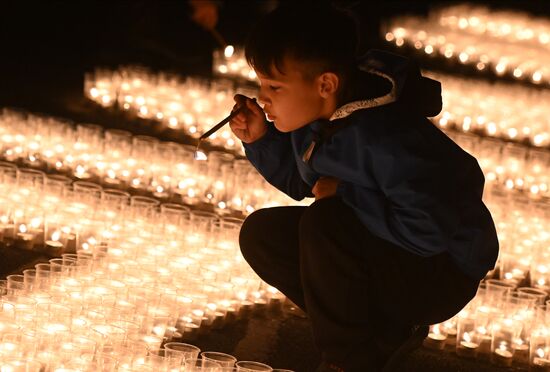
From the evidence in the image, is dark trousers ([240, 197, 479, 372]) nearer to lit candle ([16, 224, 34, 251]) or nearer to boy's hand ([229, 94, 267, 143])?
boy's hand ([229, 94, 267, 143])

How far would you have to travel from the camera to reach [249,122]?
397 cm

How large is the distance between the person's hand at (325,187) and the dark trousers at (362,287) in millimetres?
26

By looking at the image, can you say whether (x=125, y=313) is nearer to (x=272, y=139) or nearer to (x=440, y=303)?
(x=272, y=139)

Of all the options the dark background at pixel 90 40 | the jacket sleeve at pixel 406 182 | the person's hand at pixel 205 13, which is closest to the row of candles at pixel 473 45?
the dark background at pixel 90 40

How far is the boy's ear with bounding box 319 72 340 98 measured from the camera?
3607mm

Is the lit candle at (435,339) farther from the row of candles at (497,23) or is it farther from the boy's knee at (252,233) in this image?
the row of candles at (497,23)

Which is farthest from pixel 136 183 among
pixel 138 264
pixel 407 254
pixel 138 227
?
pixel 407 254

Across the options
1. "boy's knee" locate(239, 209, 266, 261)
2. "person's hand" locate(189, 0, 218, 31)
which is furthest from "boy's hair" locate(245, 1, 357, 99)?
"person's hand" locate(189, 0, 218, 31)

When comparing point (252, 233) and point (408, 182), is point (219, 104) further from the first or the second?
point (408, 182)

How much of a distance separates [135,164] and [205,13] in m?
2.73

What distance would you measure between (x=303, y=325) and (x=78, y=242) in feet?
3.36

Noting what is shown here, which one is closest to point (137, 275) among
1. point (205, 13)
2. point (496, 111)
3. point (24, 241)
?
point (24, 241)

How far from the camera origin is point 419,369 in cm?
420

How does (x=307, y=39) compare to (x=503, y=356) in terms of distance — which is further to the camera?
(x=503, y=356)
